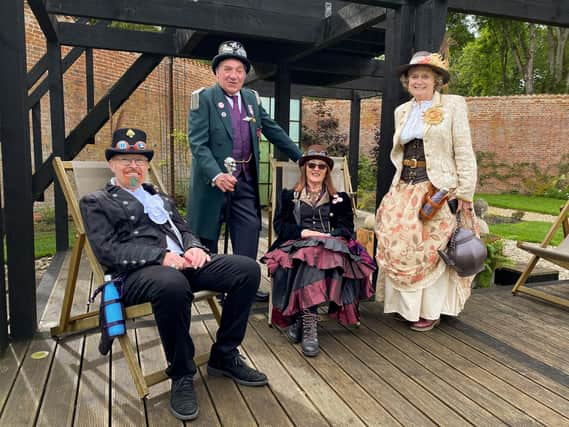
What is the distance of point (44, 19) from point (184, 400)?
3.30m

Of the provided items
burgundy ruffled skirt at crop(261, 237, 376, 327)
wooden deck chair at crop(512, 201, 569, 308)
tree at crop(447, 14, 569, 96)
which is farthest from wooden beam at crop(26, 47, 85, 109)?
tree at crop(447, 14, 569, 96)

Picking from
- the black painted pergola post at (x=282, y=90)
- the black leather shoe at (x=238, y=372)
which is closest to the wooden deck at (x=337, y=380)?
the black leather shoe at (x=238, y=372)

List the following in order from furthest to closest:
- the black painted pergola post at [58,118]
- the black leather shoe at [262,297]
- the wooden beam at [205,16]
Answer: the black painted pergola post at [58,118], the wooden beam at [205,16], the black leather shoe at [262,297]

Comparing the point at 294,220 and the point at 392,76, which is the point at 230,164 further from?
the point at 392,76

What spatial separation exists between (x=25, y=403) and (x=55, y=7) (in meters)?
3.12

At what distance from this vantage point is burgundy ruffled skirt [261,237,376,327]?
263 centimetres

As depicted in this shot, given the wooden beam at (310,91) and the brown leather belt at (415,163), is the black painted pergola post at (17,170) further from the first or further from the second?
the wooden beam at (310,91)

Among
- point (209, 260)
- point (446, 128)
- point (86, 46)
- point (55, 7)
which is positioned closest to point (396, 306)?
point (446, 128)

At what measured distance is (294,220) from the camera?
2994 mm

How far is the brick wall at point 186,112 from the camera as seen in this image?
8.52 m

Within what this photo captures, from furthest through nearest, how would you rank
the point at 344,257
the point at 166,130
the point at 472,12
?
the point at 166,130, the point at 472,12, the point at 344,257

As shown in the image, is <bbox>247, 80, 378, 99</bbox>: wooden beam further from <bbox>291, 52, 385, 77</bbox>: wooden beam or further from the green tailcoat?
the green tailcoat

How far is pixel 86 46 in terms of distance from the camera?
4789mm

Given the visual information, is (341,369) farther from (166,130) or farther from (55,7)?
(166,130)
